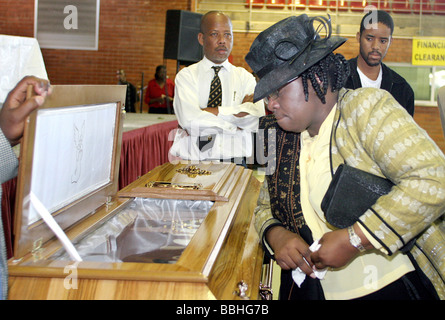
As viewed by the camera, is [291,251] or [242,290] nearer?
[242,290]

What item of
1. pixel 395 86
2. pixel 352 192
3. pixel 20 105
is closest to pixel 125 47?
pixel 395 86

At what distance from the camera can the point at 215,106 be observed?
2818 millimetres

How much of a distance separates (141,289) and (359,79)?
2.24 m

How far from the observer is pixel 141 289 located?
2.81 feet

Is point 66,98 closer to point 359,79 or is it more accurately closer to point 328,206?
point 328,206

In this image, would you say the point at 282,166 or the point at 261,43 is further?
the point at 282,166

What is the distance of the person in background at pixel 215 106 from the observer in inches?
104

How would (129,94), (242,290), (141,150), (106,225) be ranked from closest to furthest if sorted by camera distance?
(242,290), (106,225), (141,150), (129,94)

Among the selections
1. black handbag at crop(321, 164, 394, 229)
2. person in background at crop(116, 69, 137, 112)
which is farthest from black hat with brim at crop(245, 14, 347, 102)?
person in background at crop(116, 69, 137, 112)

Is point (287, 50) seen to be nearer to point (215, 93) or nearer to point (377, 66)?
point (215, 93)

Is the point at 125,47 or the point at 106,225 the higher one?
the point at 125,47

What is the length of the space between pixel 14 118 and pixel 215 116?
5.69 feet
